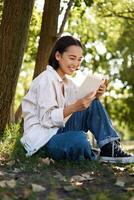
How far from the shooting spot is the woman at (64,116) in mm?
5578

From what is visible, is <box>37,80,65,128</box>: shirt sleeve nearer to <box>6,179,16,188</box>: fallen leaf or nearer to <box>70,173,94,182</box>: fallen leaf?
<box>70,173,94,182</box>: fallen leaf

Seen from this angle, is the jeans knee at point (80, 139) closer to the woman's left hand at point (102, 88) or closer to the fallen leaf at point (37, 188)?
the woman's left hand at point (102, 88)

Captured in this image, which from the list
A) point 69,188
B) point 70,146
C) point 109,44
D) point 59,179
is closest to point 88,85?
point 70,146

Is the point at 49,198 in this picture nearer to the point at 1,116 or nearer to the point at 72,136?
the point at 72,136

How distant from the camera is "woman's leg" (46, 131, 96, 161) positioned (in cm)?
551

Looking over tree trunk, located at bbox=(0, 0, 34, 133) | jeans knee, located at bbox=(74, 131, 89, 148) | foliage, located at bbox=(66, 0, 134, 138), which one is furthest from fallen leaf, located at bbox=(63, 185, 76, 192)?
foliage, located at bbox=(66, 0, 134, 138)

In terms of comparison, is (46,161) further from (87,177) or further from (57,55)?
(57,55)

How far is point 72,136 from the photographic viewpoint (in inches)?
217

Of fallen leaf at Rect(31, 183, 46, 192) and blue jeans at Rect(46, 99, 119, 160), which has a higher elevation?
blue jeans at Rect(46, 99, 119, 160)

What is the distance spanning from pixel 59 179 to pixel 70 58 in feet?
5.08

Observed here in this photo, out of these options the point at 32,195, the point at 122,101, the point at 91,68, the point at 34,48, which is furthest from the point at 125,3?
the point at 122,101

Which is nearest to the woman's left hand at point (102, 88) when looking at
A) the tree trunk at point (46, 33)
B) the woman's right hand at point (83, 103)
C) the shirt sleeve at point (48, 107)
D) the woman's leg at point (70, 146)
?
the woman's right hand at point (83, 103)

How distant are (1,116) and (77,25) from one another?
433 inches

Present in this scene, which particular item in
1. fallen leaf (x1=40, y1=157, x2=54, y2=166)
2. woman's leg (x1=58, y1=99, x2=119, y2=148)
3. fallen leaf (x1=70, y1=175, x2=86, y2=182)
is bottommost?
fallen leaf (x1=70, y1=175, x2=86, y2=182)
